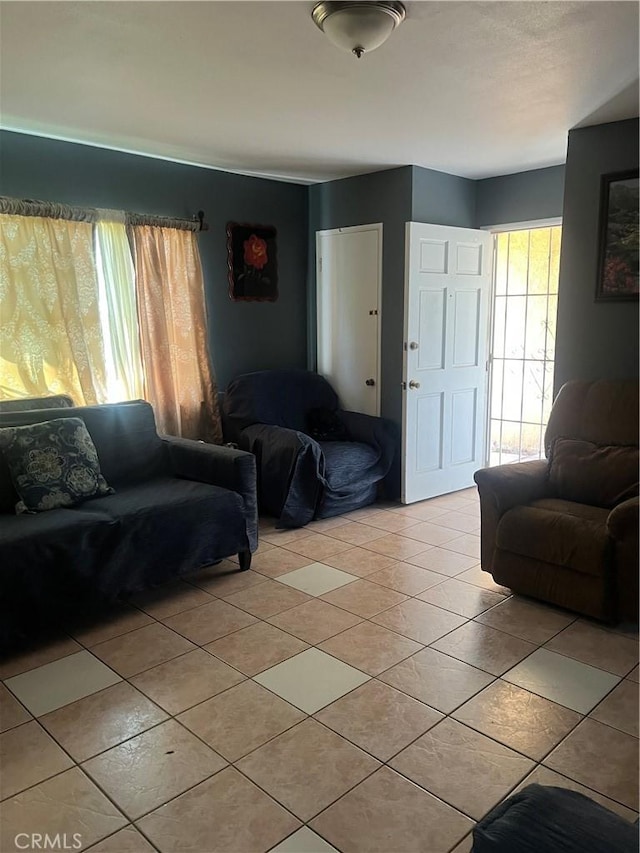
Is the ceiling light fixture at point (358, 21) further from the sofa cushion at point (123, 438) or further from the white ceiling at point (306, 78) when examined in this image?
the sofa cushion at point (123, 438)

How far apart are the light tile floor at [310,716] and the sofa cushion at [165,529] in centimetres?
19

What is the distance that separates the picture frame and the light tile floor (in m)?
1.74

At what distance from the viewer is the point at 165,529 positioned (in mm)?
2953

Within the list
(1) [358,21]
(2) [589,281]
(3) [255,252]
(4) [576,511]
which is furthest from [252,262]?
(4) [576,511]

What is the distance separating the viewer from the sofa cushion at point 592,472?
3016mm

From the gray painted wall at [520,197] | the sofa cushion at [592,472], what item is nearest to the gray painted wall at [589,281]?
the sofa cushion at [592,472]

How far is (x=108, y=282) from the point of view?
3.94 m

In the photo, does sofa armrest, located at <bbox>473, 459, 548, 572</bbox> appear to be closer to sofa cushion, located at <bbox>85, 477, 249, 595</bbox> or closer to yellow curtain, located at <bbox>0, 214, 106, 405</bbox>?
sofa cushion, located at <bbox>85, 477, 249, 595</bbox>

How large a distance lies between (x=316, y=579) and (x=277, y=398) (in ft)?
5.59

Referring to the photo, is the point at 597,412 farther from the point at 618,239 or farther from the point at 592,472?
the point at 618,239

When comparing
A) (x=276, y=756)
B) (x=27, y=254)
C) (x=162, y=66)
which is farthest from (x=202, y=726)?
(x=27, y=254)

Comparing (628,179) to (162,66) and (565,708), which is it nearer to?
(162,66)

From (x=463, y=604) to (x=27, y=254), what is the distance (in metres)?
3.02

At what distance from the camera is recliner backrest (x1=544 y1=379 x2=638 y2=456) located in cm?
317
